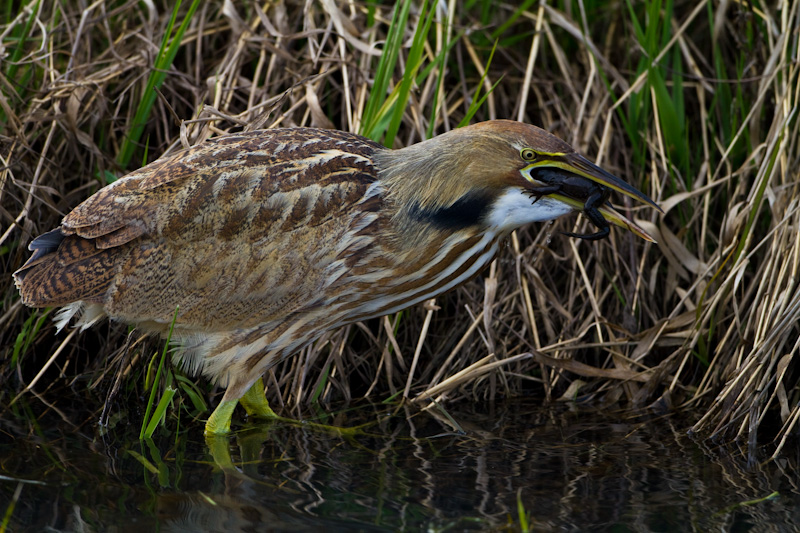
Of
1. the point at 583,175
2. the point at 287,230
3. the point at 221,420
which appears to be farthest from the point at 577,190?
the point at 221,420

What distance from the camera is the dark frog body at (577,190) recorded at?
237 centimetres

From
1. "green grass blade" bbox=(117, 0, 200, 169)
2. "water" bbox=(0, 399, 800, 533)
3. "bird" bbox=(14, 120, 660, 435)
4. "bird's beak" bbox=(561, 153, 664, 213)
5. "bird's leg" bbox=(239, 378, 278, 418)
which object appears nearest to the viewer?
"water" bbox=(0, 399, 800, 533)

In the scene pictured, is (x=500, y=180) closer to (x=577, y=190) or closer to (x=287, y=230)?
(x=577, y=190)

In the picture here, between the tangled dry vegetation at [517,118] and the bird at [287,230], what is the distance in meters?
0.36

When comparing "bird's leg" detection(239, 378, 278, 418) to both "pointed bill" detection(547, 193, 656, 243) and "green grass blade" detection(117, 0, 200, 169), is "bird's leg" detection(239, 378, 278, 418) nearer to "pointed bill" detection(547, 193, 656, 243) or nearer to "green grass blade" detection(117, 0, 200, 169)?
"green grass blade" detection(117, 0, 200, 169)

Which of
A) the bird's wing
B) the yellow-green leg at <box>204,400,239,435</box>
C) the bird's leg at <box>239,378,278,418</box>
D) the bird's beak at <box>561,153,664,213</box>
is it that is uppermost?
the bird's beak at <box>561,153,664,213</box>

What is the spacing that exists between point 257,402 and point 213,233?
608mm

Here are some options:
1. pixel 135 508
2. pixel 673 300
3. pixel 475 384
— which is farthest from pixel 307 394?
pixel 673 300

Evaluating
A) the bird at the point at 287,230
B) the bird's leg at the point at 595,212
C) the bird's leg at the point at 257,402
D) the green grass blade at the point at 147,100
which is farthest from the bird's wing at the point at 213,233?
the green grass blade at the point at 147,100

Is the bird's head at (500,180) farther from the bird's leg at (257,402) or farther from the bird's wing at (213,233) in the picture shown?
the bird's leg at (257,402)

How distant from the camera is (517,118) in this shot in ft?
11.6

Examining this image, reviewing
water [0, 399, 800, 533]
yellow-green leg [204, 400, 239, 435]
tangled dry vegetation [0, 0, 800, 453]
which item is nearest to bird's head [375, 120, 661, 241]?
tangled dry vegetation [0, 0, 800, 453]

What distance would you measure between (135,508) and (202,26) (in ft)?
6.84

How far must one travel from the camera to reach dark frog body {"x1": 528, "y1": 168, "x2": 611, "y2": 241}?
2.37 meters
